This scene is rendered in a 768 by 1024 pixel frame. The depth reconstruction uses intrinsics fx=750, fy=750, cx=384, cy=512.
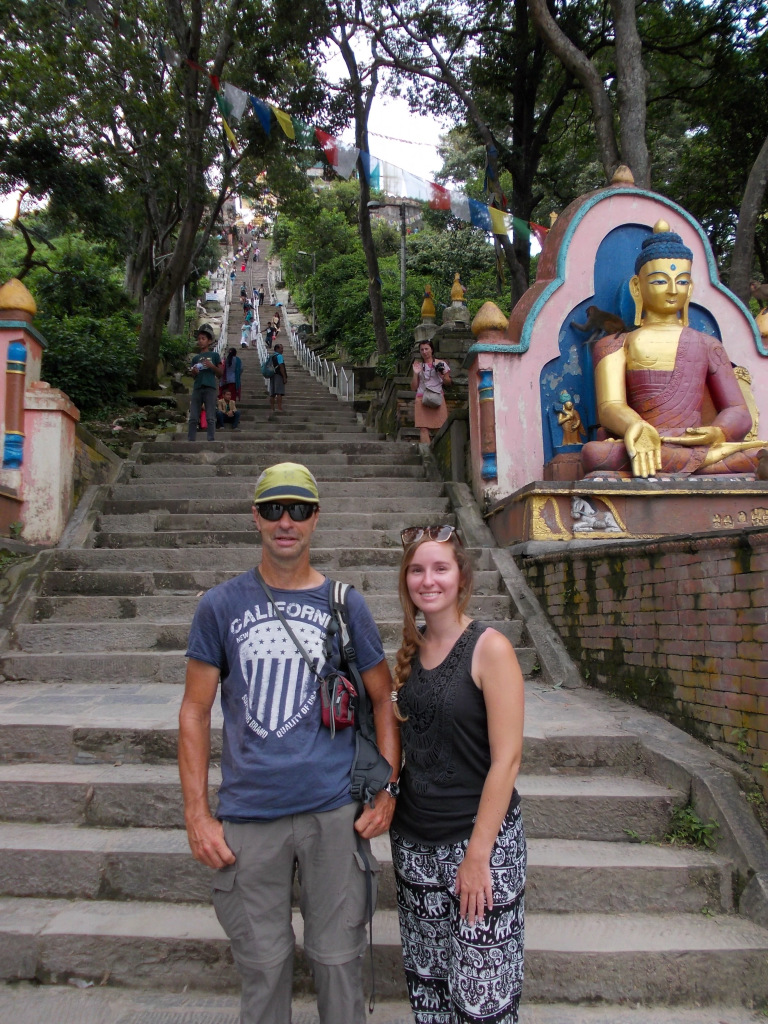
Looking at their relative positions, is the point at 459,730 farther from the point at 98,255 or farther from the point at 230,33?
the point at 98,255

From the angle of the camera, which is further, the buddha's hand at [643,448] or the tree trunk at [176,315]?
the tree trunk at [176,315]

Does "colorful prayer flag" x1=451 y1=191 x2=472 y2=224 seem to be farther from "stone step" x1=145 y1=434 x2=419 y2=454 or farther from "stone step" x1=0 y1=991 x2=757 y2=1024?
"stone step" x1=0 y1=991 x2=757 y2=1024

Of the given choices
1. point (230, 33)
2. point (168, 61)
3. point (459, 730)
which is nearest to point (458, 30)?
point (230, 33)

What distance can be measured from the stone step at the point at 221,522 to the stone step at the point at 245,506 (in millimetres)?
125

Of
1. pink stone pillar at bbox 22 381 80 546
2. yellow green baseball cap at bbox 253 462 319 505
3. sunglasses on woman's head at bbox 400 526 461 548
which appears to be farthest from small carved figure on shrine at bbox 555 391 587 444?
yellow green baseball cap at bbox 253 462 319 505

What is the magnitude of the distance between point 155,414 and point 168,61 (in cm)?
516

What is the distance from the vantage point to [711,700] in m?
3.33

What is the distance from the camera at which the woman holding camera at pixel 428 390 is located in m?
9.55

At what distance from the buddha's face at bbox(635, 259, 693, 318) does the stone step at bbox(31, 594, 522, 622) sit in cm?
308

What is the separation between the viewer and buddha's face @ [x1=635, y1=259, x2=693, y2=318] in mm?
6547

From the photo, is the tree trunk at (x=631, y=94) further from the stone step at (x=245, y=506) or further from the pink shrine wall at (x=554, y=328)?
the stone step at (x=245, y=506)

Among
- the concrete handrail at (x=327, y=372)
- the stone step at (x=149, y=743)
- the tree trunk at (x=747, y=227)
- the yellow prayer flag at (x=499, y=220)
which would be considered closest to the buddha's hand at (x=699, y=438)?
the stone step at (x=149, y=743)

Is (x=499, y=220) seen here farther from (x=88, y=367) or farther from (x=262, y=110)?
(x=88, y=367)

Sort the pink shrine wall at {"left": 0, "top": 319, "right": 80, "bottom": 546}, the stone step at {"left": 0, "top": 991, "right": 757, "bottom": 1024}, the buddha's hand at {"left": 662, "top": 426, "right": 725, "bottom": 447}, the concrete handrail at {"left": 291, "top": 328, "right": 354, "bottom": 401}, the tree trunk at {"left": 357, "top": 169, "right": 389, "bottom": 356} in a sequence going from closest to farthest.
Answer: the stone step at {"left": 0, "top": 991, "right": 757, "bottom": 1024} < the buddha's hand at {"left": 662, "top": 426, "right": 725, "bottom": 447} < the pink shrine wall at {"left": 0, "top": 319, "right": 80, "bottom": 546} < the tree trunk at {"left": 357, "top": 169, "right": 389, "bottom": 356} < the concrete handrail at {"left": 291, "top": 328, "right": 354, "bottom": 401}
